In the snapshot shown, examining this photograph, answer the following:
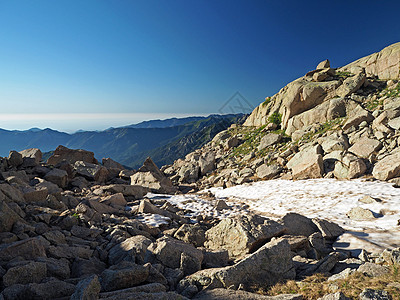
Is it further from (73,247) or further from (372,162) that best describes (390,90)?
(73,247)

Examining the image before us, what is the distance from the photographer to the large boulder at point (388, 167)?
15508 mm

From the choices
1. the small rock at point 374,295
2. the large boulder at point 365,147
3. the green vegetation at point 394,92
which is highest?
the green vegetation at point 394,92

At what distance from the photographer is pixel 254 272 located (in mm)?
6281

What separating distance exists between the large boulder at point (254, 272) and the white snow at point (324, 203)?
179 inches

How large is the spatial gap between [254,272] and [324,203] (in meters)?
10.7

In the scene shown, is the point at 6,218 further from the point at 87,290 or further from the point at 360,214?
the point at 360,214

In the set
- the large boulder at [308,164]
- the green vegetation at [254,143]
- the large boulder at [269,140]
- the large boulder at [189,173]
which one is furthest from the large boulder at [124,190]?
the large boulder at [269,140]

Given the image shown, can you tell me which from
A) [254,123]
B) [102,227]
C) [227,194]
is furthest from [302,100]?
[102,227]

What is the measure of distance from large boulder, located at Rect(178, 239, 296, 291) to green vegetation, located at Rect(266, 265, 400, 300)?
359mm

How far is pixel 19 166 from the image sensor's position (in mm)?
19500

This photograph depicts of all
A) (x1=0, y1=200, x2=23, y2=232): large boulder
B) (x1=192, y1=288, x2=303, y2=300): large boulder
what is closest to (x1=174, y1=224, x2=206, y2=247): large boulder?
(x1=192, y1=288, x2=303, y2=300): large boulder

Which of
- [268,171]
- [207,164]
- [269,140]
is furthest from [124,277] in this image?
[269,140]

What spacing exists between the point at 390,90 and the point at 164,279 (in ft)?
104

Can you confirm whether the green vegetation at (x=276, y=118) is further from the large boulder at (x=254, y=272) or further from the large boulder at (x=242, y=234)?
the large boulder at (x=254, y=272)
